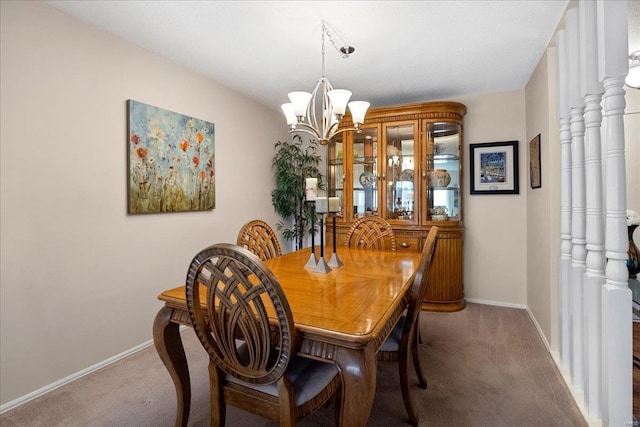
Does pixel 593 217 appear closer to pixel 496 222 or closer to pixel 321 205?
pixel 321 205

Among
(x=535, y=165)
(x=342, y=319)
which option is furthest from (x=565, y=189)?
(x=342, y=319)

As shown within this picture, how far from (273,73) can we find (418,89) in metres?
1.55

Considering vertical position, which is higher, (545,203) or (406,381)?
(545,203)

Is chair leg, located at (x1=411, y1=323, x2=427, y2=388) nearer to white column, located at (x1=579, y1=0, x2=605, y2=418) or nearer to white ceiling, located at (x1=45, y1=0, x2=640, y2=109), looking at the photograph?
white column, located at (x1=579, y1=0, x2=605, y2=418)

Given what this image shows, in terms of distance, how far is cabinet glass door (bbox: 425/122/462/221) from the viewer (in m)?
3.54

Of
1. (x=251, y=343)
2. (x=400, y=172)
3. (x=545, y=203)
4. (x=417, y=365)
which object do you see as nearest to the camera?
(x=251, y=343)

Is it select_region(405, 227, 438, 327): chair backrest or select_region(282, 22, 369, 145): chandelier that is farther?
select_region(282, 22, 369, 145): chandelier

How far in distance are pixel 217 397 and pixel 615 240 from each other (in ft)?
6.01

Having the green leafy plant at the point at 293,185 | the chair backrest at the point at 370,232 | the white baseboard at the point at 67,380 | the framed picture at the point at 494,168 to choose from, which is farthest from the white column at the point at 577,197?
the white baseboard at the point at 67,380

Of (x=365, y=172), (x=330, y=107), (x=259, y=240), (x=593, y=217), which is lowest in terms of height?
(x=259, y=240)

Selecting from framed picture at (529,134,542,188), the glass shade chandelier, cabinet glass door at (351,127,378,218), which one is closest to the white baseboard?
cabinet glass door at (351,127,378,218)

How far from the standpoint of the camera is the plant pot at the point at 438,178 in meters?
3.55

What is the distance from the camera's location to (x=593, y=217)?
1.63 m

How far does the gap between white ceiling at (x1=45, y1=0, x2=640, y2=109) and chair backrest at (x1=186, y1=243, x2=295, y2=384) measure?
1.70 meters
